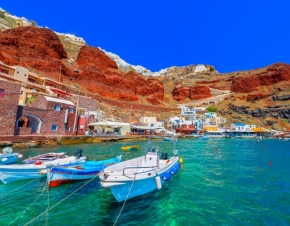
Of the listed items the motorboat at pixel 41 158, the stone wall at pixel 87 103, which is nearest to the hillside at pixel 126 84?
the stone wall at pixel 87 103

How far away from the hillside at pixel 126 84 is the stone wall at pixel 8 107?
33.1 metres

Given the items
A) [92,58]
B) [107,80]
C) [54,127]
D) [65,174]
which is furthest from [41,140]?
[92,58]

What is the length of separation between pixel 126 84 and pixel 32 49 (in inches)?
1513

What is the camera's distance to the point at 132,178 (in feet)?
26.3

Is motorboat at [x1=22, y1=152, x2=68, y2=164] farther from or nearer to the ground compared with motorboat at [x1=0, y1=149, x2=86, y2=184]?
farther from the ground

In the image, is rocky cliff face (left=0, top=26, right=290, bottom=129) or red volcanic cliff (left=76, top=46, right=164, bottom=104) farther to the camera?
red volcanic cliff (left=76, top=46, right=164, bottom=104)

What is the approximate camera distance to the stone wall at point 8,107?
74.9 ft

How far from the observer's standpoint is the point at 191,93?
119812 millimetres

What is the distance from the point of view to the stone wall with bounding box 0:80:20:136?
2283 cm

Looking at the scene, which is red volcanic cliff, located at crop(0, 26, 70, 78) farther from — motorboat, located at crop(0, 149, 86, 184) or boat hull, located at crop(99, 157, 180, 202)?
boat hull, located at crop(99, 157, 180, 202)

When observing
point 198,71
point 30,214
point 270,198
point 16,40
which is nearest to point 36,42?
point 16,40

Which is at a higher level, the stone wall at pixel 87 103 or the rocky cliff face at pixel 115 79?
the rocky cliff face at pixel 115 79

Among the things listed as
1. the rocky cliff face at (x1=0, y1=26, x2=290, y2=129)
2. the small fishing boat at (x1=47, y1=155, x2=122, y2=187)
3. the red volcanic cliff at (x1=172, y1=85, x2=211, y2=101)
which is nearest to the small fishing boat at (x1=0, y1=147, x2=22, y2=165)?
the small fishing boat at (x1=47, y1=155, x2=122, y2=187)

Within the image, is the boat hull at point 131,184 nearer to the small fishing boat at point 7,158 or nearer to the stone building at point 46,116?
the small fishing boat at point 7,158
